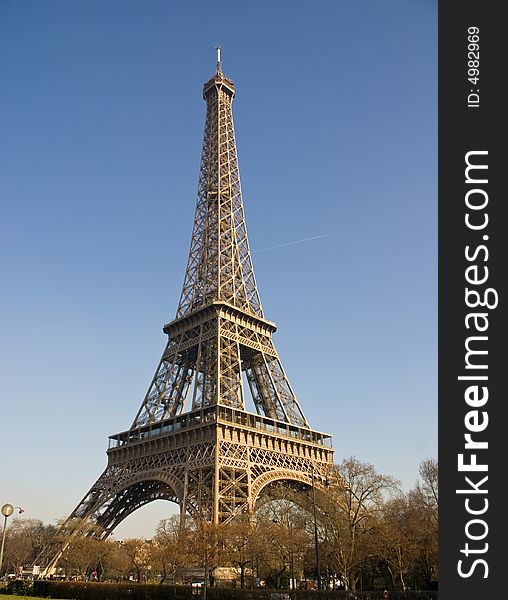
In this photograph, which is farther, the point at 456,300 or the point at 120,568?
the point at 120,568

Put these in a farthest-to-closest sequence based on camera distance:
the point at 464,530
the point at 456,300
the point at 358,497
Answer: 1. the point at 358,497
2. the point at 456,300
3. the point at 464,530

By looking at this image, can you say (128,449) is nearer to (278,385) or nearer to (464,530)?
(278,385)

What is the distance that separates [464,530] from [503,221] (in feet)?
18.8

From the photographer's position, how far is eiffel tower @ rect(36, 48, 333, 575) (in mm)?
46656

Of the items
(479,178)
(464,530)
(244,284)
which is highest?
(244,284)

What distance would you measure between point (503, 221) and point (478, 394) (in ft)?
11.0

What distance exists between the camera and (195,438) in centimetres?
4909

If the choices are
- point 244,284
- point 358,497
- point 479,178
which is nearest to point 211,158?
point 244,284

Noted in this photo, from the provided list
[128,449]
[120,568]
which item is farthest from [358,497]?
[120,568]

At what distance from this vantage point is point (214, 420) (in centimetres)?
4753

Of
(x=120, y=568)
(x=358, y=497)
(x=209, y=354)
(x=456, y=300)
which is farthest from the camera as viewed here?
(x=120, y=568)

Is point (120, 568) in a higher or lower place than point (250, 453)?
lower

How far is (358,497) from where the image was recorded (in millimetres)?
39062

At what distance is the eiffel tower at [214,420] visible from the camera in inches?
1837
